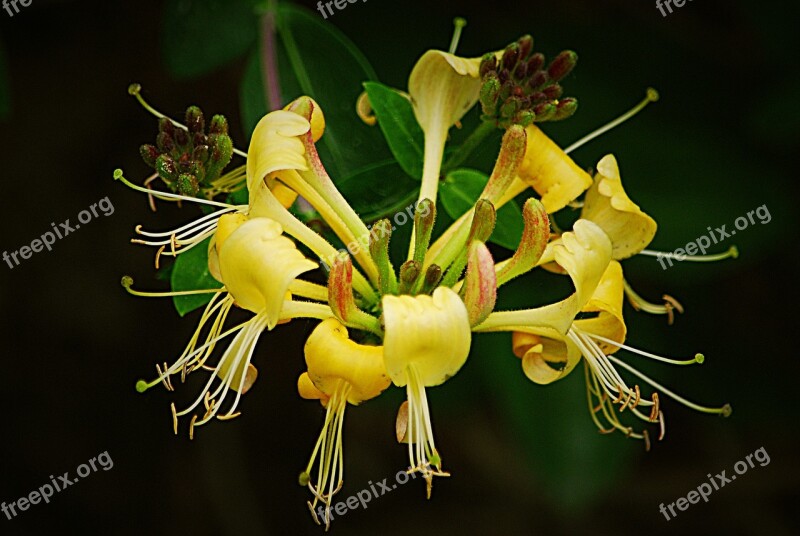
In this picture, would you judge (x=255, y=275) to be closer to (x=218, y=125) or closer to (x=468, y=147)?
(x=218, y=125)

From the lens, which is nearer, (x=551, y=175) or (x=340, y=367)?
(x=340, y=367)

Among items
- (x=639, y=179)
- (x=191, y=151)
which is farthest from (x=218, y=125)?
(x=639, y=179)

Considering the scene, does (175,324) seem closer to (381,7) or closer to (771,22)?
(381,7)

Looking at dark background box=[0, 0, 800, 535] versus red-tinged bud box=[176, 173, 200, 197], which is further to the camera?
dark background box=[0, 0, 800, 535]

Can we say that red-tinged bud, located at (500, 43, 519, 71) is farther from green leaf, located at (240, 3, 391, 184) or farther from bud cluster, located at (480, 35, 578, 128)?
green leaf, located at (240, 3, 391, 184)

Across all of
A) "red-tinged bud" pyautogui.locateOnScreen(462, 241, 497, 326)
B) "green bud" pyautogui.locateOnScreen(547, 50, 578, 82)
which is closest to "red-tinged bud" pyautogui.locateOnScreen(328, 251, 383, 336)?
"red-tinged bud" pyautogui.locateOnScreen(462, 241, 497, 326)

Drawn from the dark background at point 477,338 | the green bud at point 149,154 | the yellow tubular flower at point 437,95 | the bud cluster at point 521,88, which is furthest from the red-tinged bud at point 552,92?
the dark background at point 477,338

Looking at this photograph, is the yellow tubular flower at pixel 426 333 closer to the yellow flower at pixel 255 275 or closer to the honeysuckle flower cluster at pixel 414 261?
the honeysuckle flower cluster at pixel 414 261
